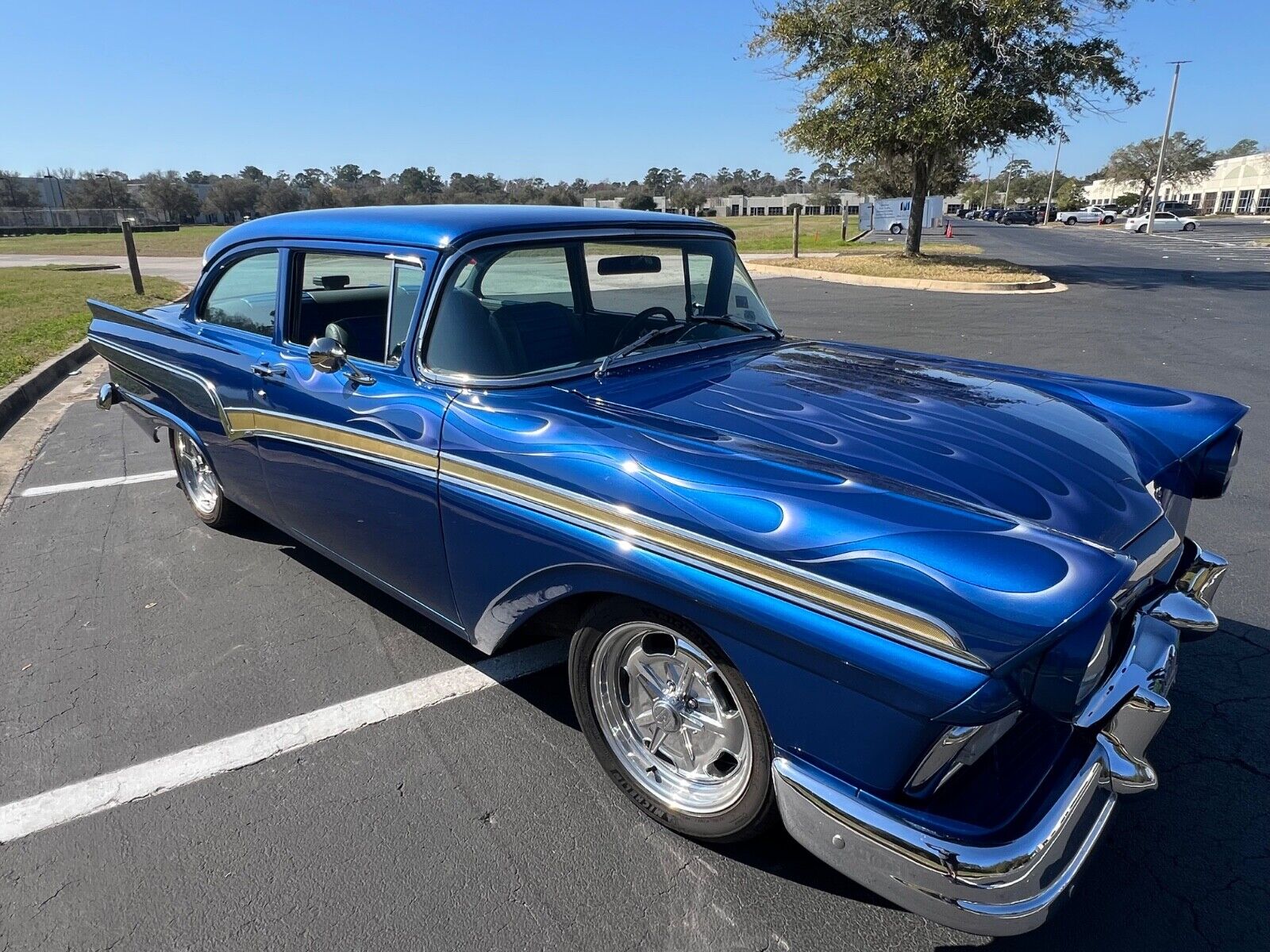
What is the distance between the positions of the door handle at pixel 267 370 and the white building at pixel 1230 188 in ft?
339

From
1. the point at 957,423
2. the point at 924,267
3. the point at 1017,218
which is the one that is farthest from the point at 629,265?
the point at 1017,218

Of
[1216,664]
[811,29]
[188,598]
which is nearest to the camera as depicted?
[1216,664]

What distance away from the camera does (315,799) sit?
247 cm

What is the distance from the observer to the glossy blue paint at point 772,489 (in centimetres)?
163

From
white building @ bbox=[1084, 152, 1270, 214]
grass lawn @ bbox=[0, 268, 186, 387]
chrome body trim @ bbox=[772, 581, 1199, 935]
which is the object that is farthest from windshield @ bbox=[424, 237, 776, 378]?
white building @ bbox=[1084, 152, 1270, 214]

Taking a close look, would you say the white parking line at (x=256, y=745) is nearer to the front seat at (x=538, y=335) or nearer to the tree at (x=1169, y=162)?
the front seat at (x=538, y=335)

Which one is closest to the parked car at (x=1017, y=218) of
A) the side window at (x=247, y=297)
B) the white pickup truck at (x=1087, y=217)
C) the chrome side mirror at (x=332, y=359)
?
the white pickup truck at (x=1087, y=217)

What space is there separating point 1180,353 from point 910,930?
30.7 ft

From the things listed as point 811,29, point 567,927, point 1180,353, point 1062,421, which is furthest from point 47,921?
point 811,29

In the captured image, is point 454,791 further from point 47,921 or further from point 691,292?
point 691,292

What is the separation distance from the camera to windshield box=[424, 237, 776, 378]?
8.86 ft

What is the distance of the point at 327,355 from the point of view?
9.15 feet

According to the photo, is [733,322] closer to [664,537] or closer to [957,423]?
[957,423]

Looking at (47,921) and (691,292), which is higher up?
(691,292)
